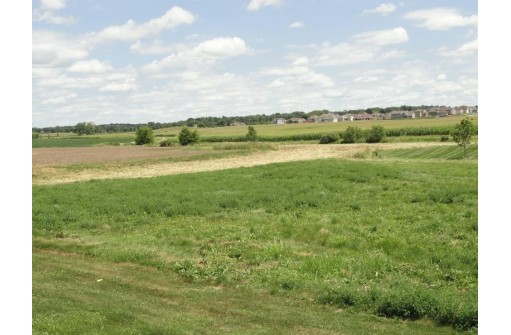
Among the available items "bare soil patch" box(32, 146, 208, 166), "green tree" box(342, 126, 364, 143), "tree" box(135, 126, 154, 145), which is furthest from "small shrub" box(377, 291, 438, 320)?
"tree" box(135, 126, 154, 145)

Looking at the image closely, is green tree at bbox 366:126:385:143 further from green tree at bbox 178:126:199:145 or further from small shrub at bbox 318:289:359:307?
small shrub at bbox 318:289:359:307

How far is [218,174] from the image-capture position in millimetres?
38594

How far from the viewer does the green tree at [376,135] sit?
9700 cm

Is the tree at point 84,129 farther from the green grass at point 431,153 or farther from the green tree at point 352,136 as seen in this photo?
the green grass at point 431,153

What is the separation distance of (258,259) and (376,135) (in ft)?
279

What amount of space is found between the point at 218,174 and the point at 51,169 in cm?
2364

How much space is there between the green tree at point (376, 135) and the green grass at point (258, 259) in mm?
67376

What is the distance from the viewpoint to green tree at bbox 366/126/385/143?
9700cm

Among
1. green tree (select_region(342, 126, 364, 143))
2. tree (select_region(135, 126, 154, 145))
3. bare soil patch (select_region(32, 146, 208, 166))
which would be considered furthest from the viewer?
tree (select_region(135, 126, 154, 145))

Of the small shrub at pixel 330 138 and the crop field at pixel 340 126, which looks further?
the crop field at pixel 340 126

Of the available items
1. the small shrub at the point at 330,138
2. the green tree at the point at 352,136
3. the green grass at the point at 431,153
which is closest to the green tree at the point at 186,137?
the small shrub at the point at 330,138

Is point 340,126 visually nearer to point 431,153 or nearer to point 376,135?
point 376,135

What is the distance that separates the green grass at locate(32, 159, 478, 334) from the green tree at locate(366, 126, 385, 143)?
67.4m
